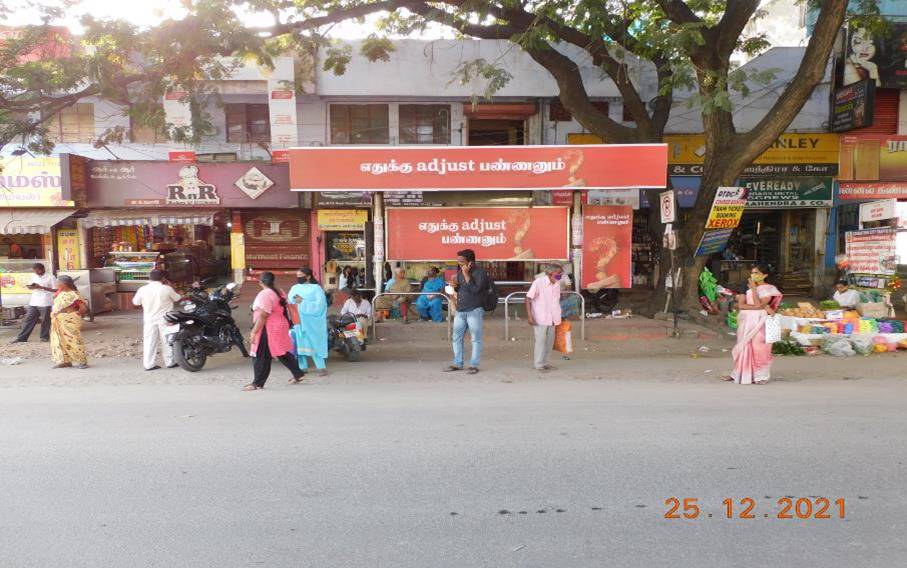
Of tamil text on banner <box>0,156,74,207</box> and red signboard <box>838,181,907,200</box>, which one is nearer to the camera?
tamil text on banner <box>0,156,74,207</box>

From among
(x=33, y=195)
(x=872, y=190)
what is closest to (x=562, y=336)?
(x=872, y=190)

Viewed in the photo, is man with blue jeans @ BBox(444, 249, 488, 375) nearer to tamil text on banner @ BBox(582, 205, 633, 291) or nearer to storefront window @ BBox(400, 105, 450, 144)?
tamil text on banner @ BBox(582, 205, 633, 291)

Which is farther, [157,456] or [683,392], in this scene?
[683,392]

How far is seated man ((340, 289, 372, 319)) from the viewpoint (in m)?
9.73

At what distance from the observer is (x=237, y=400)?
21.9ft

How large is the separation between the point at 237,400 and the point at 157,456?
1.93 m

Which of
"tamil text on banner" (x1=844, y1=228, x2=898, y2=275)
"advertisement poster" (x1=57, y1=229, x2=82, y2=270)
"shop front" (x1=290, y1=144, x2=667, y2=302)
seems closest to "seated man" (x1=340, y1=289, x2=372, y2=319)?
"shop front" (x1=290, y1=144, x2=667, y2=302)

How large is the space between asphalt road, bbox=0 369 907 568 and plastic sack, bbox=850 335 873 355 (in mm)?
3131

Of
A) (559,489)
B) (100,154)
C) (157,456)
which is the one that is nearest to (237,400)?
(157,456)

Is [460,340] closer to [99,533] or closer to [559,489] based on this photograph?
[559,489]

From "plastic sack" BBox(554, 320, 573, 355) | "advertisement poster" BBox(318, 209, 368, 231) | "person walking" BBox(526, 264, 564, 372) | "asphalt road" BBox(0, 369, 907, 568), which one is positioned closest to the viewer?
"asphalt road" BBox(0, 369, 907, 568)

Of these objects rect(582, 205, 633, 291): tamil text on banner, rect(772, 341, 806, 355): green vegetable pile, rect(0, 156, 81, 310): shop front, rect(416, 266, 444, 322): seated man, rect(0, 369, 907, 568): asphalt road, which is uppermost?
rect(0, 156, 81, 310): shop front

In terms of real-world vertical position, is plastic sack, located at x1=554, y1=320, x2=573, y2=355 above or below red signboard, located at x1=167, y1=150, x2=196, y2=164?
below

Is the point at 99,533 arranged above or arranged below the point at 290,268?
below
